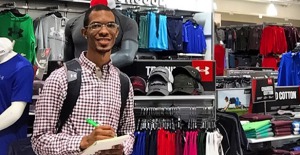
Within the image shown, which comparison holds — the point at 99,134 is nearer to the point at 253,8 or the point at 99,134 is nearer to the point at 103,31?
the point at 103,31

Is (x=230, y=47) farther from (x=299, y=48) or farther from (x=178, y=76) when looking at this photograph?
(x=178, y=76)

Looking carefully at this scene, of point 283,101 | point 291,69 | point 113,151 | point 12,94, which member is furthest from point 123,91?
point 291,69

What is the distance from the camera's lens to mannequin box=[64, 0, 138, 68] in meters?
3.18

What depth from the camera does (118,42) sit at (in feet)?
11.0

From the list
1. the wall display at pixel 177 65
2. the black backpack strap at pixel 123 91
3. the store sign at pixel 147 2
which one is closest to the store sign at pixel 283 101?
the wall display at pixel 177 65

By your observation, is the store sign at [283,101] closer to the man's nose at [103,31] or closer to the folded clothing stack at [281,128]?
the folded clothing stack at [281,128]

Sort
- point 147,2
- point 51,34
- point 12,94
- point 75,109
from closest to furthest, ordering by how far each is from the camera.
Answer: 1. point 75,109
2. point 12,94
3. point 51,34
4. point 147,2

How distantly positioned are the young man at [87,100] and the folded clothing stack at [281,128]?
8.97 feet

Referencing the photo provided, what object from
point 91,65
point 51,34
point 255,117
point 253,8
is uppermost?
point 253,8

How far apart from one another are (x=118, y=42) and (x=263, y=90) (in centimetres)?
199

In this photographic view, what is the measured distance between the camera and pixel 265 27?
9836 mm

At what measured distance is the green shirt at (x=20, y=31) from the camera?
509cm

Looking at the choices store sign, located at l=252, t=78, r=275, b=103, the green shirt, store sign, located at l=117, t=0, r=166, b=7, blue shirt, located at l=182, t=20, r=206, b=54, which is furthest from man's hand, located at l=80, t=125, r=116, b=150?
blue shirt, located at l=182, t=20, r=206, b=54

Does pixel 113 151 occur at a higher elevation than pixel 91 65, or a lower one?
lower
